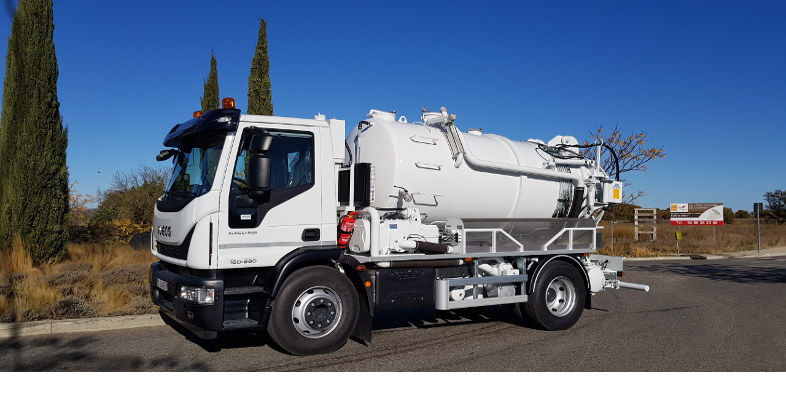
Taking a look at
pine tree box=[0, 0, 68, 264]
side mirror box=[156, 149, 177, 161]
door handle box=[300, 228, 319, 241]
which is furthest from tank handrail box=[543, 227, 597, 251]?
pine tree box=[0, 0, 68, 264]

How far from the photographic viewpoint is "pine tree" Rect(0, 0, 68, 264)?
1148cm

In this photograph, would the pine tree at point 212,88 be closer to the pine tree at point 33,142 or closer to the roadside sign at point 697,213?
the pine tree at point 33,142

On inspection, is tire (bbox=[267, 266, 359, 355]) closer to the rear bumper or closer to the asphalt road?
the asphalt road

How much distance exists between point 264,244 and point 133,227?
11264 mm

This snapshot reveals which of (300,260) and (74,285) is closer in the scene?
(300,260)

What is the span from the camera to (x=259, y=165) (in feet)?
19.3

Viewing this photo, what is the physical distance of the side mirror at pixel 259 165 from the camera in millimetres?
5887

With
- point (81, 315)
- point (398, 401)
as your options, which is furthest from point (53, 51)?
point (398, 401)

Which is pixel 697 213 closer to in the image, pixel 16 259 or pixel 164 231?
pixel 16 259

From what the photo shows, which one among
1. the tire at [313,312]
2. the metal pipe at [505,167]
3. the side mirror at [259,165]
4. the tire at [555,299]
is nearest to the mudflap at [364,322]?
the tire at [313,312]

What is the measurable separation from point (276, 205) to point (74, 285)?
16.8 feet

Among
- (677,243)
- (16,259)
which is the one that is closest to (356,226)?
(16,259)

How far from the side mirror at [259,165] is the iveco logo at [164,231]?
115cm

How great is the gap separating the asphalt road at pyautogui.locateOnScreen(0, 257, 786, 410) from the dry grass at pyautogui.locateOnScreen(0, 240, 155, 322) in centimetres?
84
